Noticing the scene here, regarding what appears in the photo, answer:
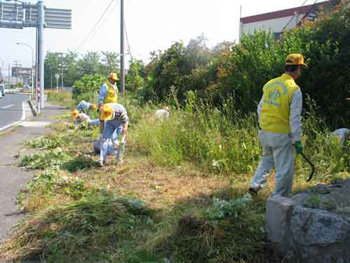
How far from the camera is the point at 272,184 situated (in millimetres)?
5895

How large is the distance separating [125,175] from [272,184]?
2560 millimetres

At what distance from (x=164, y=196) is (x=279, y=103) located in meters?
2.07

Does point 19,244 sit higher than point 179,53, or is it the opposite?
point 179,53

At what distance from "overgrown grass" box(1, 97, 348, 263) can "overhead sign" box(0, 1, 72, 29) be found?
2443 cm

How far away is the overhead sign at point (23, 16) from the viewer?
31812mm

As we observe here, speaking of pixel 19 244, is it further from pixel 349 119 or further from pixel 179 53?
pixel 179 53

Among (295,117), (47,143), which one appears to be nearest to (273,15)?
(47,143)

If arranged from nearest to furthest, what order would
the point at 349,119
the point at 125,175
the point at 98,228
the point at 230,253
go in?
the point at 230,253 < the point at 98,228 < the point at 125,175 < the point at 349,119

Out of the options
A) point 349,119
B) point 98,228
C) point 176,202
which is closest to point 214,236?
point 98,228

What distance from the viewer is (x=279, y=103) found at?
485 centimetres

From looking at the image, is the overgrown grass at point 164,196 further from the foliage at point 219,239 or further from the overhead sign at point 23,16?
the overhead sign at point 23,16

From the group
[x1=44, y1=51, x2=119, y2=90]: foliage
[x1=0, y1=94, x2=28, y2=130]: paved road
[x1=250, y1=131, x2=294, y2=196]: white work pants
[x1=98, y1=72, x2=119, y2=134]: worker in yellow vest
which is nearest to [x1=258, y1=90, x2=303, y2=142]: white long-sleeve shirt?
[x1=250, y1=131, x2=294, y2=196]: white work pants

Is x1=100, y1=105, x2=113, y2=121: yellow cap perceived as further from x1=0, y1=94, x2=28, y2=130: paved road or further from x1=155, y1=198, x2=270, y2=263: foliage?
x1=0, y1=94, x2=28, y2=130: paved road

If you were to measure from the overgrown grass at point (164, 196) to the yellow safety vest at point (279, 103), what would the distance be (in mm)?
974
